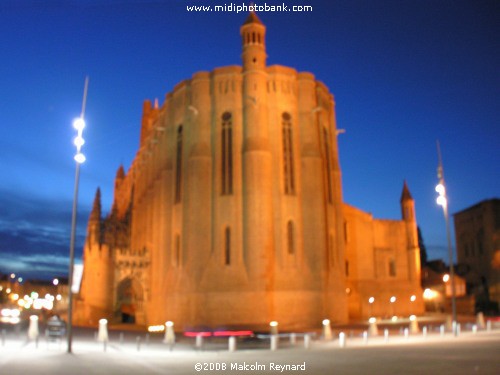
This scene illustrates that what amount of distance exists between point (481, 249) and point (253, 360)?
2317 inches

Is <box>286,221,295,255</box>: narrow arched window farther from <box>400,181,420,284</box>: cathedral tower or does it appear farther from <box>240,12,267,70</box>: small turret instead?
<box>400,181,420,284</box>: cathedral tower

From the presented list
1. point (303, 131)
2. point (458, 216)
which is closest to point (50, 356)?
Result: point (303, 131)

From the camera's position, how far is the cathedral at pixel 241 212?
37750mm

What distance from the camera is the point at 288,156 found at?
4141 cm

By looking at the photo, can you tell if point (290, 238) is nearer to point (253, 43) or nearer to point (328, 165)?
point (328, 165)

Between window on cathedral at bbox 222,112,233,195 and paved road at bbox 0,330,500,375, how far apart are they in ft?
64.4

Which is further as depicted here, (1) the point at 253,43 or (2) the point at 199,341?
(1) the point at 253,43

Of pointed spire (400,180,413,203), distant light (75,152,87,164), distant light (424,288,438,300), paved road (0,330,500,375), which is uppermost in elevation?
pointed spire (400,180,413,203)

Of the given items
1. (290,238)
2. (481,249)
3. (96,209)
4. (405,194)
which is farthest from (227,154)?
(481,249)

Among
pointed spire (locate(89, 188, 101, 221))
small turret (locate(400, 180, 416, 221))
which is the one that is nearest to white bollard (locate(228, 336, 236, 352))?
small turret (locate(400, 180, 416, 221))

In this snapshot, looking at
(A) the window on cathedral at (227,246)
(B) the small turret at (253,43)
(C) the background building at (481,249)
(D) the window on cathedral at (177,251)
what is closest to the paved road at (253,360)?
(A) the window on cathedral at (227,246)

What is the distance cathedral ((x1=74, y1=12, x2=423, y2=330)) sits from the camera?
37.8 meters

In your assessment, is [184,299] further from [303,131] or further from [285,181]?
[303,131]

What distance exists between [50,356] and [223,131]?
85.9ft
